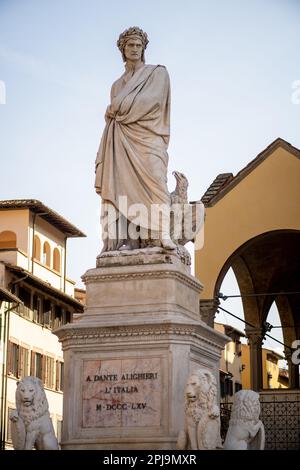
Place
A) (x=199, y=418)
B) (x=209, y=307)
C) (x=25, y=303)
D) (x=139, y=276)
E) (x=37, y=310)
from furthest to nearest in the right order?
(x=37, y=310), (x=25, y=303), (x=209, y=307), (x=139, y=276), (x=199, y=418)

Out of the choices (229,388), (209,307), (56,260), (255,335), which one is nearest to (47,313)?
(56,260)

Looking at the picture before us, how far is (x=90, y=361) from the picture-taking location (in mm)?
15359

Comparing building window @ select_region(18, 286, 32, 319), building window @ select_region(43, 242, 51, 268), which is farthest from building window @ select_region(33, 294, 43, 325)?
building window @ select_region(43, 242, 51, 268)

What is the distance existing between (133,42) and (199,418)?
213 inches

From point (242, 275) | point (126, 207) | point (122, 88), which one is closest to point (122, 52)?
point (122, 88)

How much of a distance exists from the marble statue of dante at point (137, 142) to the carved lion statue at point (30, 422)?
2476 millimetres

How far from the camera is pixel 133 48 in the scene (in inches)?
655

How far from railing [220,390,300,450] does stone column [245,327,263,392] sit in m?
3.02

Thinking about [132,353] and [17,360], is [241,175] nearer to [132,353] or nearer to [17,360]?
[132,353]

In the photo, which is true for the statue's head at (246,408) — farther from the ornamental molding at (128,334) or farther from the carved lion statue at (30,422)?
the carved lion statue at (30,422)
